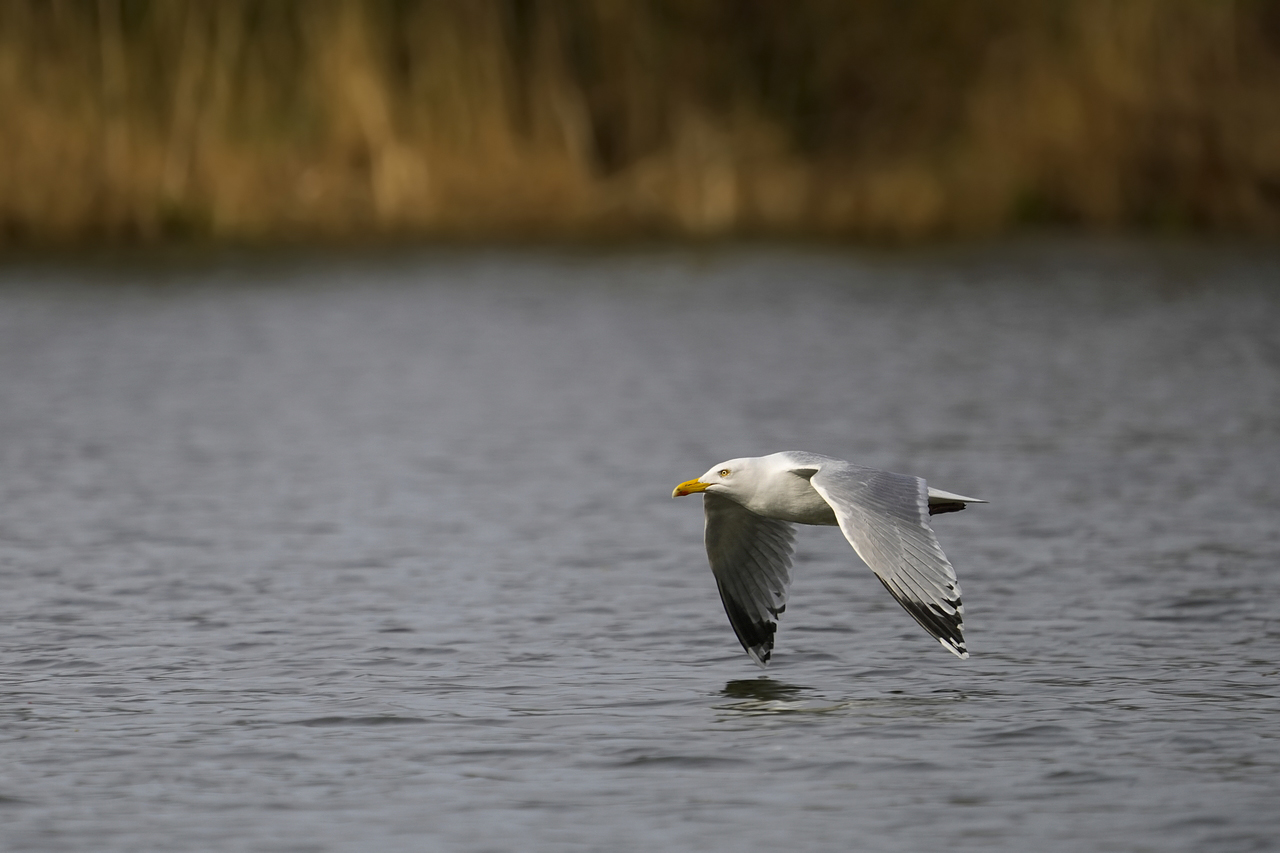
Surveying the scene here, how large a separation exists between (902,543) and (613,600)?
2.73 metres

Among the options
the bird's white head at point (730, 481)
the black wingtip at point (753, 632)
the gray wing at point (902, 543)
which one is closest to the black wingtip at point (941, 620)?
the gray wing at point (902, 543)

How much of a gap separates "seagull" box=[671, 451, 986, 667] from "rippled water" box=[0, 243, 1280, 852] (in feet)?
0.99

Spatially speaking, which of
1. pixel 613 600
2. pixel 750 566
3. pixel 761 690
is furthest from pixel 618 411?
pixel 761 690

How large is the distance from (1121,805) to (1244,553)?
15.3 feet

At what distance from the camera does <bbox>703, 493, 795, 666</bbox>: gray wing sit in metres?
8.35

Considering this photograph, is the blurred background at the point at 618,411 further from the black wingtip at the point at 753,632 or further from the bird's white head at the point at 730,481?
the bird's white head at the point at 730,481

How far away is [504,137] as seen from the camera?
30109 millimetres

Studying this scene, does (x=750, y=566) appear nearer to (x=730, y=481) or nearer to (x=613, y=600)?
(x=730, y=481)

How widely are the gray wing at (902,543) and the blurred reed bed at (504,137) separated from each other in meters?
21.8

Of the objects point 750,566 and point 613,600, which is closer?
point 750,566

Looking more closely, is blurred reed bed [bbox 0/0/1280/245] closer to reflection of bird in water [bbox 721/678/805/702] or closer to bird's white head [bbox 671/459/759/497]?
bird's white head [bbox 671/459/759/497]

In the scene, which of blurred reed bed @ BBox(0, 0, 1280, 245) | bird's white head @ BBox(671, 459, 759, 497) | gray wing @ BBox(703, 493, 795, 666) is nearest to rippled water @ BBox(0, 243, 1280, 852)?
gray wing @ BBox(703, 493, 795, 666)

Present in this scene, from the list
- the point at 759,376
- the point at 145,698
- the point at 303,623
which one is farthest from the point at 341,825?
the point at 759,376

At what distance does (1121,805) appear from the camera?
6234 mm
